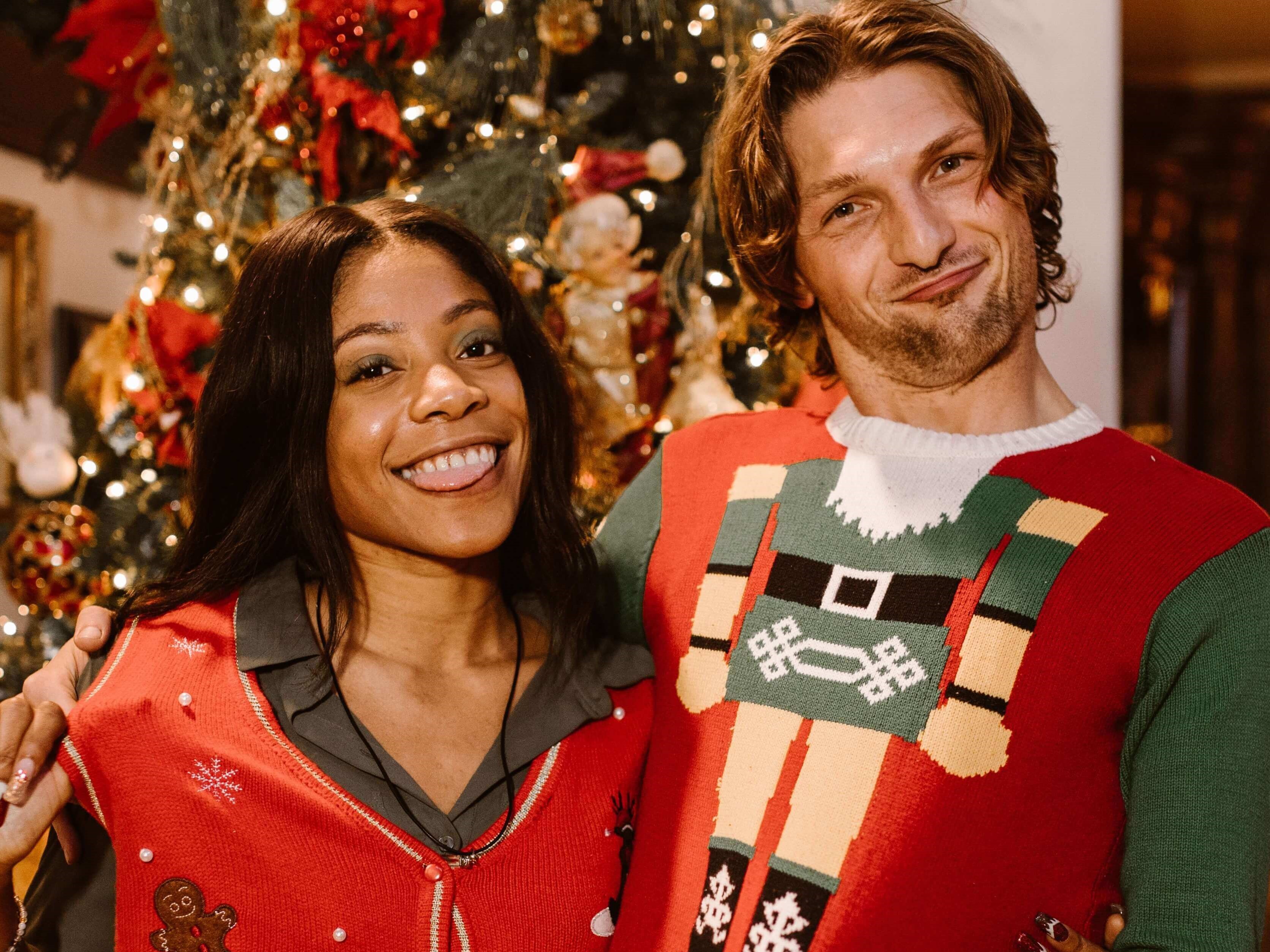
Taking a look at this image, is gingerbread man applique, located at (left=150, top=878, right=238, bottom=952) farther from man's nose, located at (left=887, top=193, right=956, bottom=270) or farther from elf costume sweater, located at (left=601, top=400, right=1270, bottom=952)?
man's nose, located at (left=887, top=193, right=956, bottom=270)

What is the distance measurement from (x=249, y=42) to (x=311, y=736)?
4.30ft

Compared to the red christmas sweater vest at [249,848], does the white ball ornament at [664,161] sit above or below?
above

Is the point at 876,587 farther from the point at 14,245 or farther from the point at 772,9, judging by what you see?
the point at 14,245

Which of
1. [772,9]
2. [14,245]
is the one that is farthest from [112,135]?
[772,9]

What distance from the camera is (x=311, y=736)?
1.23 metres

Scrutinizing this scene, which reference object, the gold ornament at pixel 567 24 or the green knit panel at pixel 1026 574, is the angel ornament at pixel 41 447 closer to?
the gold ornament at pixel 567 24

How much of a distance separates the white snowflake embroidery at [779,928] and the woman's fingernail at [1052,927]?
230mm

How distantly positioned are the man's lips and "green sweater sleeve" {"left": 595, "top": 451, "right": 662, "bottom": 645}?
0.46 meters

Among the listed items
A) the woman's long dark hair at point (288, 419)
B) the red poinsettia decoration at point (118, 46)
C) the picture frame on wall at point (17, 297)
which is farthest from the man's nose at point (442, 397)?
the picture frame on wall at point (17, 297)

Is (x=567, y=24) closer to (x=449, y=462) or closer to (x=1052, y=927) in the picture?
(x=449, y=462)

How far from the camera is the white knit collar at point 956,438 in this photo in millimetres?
1297

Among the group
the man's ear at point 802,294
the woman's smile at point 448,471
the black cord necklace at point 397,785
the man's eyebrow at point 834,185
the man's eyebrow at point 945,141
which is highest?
the man's eyebrow at point 945,141

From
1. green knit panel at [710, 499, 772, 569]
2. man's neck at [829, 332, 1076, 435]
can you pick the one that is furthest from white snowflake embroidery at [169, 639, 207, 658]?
man's neck at [829, 332, 1076, 435]

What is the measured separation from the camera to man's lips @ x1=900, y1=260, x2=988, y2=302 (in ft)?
4.26
